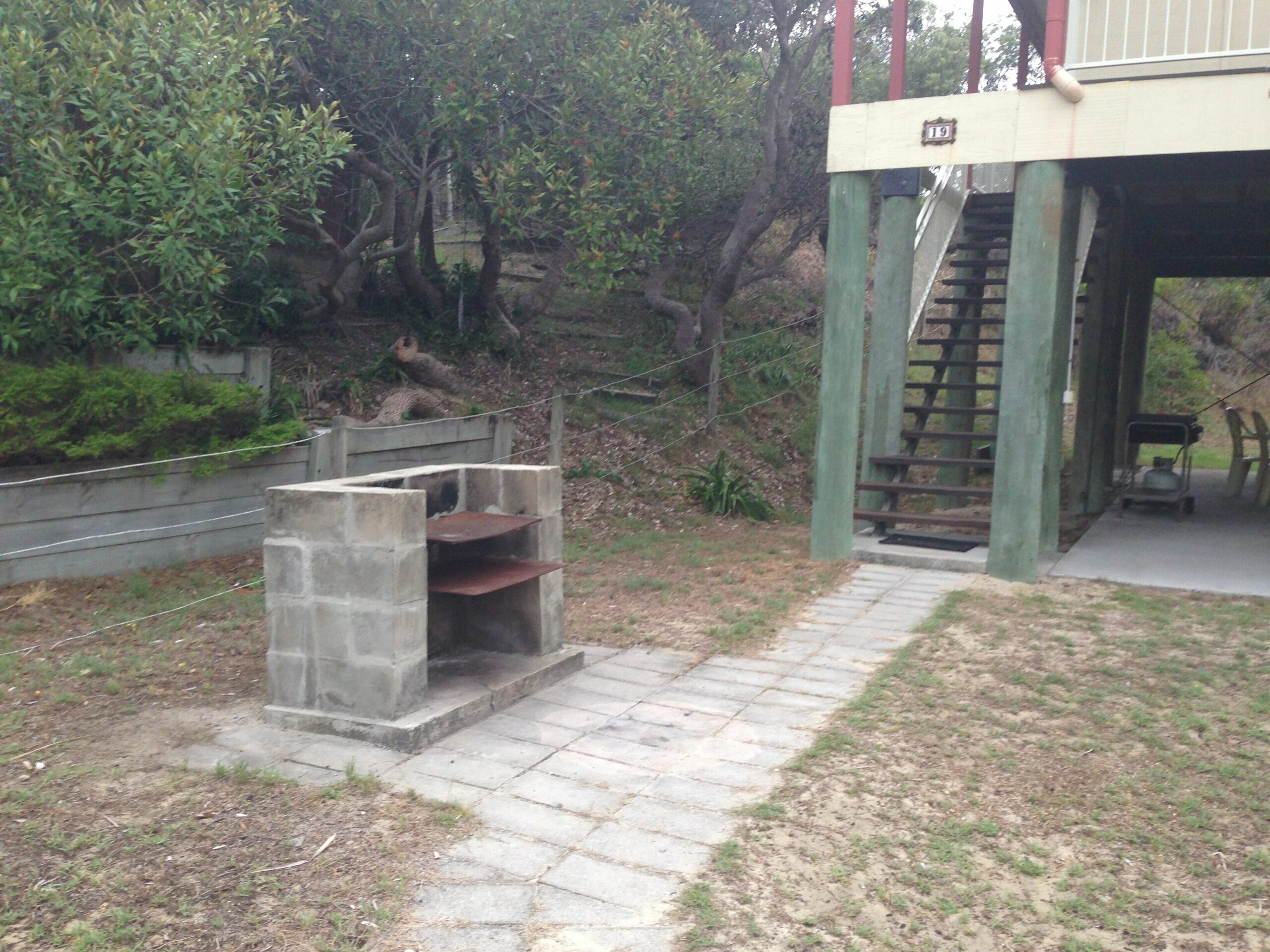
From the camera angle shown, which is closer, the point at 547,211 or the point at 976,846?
the point at 976,846

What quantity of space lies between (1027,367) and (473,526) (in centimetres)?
440

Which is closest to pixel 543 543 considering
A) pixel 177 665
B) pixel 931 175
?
pixel 177 665

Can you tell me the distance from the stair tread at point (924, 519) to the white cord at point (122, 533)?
4.92m

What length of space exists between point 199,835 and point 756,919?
1891 mm

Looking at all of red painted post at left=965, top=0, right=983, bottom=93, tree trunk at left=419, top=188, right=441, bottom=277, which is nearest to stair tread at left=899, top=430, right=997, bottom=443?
red painted post at left=965, top=0, right=983, bottom=93

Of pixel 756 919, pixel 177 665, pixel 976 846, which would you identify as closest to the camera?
pixel 756 919

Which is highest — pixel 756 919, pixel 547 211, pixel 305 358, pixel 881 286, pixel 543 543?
pixel 547 211

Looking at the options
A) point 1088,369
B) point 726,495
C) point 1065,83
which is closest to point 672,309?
point 726,495

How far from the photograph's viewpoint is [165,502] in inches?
305

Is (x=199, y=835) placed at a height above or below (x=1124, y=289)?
below

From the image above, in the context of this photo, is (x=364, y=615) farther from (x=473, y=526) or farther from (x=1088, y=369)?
(x=1088, y=369)

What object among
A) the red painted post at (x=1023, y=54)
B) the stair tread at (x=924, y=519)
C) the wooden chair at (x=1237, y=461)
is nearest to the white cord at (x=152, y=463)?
the stair tread at (x=924, y=519)

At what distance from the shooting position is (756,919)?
3.35 meters

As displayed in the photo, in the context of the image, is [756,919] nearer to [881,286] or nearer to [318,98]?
[881,286]
